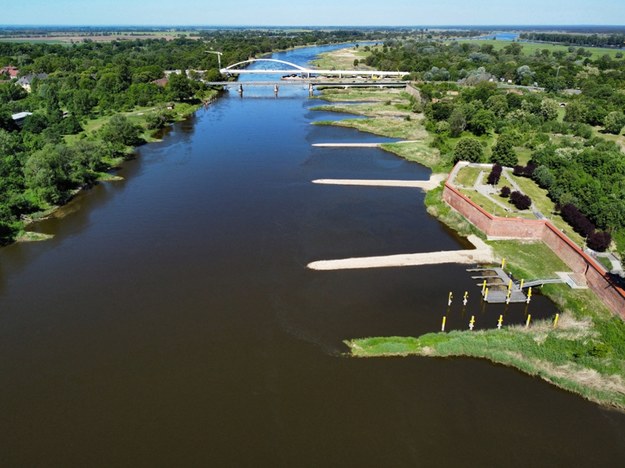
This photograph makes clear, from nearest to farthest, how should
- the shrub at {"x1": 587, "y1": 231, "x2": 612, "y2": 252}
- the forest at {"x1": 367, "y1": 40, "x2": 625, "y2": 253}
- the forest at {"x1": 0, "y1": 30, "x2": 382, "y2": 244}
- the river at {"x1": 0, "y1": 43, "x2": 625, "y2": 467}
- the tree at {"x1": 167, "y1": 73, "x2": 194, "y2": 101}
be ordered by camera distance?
the river at {"x1": 0, "y1": 43, "x2": 625, "y2": 467} < the shrub at {"x1": 587, "y1": 231, "x2": 612, "y2": 252} < the forest at {"x1": 367, "y1": 40, "x2": 625, "y2": 253} < the forest at {"x1": 0, "y1": 30, "x2": 382, "y2": 244} < the tree at {"x1": 167, "y1": 73, "x2": 194, "y2": 101}

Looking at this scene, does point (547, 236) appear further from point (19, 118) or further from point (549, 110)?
point (19, 118)

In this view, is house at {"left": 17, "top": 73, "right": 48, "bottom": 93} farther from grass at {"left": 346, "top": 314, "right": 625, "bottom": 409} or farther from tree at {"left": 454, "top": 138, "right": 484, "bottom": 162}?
grass at {"left": 346, "top": 314, "right": 625, "bottom": 409}

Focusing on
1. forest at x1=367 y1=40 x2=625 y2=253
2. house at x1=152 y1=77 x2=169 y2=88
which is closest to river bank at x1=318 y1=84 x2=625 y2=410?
forest at x1=367 y1=40 x2=625 y2=253

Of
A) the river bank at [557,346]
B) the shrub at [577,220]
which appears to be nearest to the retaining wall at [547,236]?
the river bank at [557,346]

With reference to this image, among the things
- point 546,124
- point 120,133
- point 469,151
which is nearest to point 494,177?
point 469,151

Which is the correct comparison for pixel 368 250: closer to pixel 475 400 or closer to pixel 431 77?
pixel 475 400

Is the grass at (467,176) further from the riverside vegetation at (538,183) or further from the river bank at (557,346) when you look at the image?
the river bank at (557,346)
